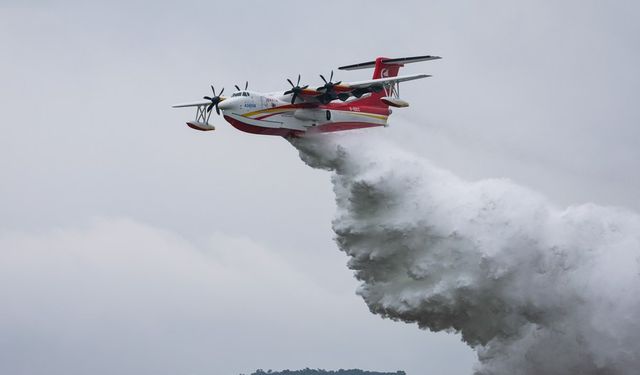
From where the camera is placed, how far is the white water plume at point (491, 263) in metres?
59.9

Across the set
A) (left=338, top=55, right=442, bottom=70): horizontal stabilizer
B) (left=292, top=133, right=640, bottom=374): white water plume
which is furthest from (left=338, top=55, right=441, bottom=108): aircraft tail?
(left=292, top=133, right=640, bottom=374): white water plume

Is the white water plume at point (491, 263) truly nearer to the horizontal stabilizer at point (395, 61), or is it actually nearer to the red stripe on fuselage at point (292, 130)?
the red stripe on fuselage at point (292, 130)

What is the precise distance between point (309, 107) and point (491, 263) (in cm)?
1048

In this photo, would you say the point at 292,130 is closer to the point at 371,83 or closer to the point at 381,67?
the point at 371,83

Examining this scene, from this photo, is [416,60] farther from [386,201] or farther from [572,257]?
[572,257]

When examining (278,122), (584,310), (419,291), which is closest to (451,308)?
(419,291)

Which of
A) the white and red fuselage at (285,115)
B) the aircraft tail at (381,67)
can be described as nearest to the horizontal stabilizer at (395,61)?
the aircraft tail at (381,67)

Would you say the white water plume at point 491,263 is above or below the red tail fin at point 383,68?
below

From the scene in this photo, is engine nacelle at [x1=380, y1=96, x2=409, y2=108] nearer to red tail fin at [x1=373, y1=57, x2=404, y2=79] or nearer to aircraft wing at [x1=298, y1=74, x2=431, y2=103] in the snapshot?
aircraft wing at [x1=298, y1=74, x2=431, y2=103]

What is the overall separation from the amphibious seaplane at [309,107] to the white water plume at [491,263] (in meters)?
1.12

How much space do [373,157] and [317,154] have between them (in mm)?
2415

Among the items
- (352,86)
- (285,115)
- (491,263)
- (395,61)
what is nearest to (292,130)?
(285,115)

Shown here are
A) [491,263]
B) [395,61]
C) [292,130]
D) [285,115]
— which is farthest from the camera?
[395,61]

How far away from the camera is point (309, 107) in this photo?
2549 inches
